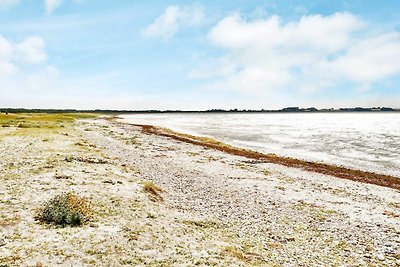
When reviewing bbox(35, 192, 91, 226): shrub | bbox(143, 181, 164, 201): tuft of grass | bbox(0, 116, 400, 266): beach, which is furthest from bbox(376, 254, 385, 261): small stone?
bbox(35, 192, 91, 226): shrub

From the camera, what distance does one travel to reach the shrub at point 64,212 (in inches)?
698

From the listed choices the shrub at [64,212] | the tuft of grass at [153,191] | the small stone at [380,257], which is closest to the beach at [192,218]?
the small stone at [380,257]

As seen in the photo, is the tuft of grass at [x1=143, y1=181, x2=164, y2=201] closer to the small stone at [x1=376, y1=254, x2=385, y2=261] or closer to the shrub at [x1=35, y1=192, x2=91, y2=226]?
the shrub at [x1=35, y1=192, x2=91, y2=226]

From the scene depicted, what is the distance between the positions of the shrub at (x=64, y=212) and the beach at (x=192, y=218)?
1.69ft

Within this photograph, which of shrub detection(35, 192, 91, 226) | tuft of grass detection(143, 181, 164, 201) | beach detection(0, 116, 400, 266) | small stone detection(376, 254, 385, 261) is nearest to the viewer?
beach detection(0, 116, 400, 266)

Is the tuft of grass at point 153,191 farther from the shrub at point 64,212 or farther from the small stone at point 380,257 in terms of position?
the small stone at point 380,257

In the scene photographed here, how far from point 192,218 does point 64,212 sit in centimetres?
735

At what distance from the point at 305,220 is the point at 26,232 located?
623 inches

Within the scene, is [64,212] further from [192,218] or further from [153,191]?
[153,191]

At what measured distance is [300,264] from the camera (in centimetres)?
1575

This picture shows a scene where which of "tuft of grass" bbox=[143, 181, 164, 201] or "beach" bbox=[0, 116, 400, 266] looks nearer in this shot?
"beach" bbox=[0, 116, 400, 266]

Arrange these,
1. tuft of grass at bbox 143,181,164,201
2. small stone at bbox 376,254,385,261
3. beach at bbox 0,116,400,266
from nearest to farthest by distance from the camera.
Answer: beach at bbox 0,116,400,266 → small stone at bbox 376,254,385,261 → tuft of grass at bbox 143,181,164,201

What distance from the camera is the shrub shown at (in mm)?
17719

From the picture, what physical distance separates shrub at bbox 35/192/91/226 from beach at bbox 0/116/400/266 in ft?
1.69
